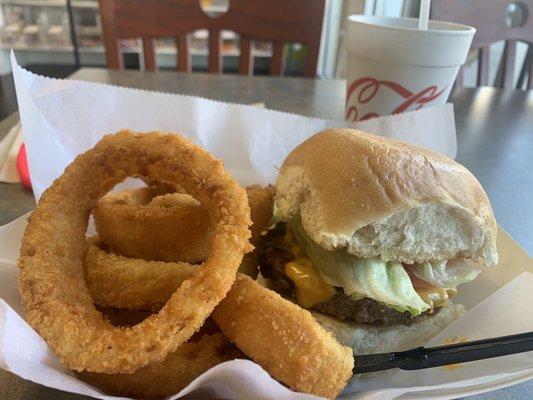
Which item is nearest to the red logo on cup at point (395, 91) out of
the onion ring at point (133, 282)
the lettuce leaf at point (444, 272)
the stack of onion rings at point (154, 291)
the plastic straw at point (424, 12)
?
the plastic straw at point (424, 12)

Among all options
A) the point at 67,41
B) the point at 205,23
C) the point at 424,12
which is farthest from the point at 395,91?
the point at 67,41

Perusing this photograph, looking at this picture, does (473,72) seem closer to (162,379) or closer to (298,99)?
(298,99)

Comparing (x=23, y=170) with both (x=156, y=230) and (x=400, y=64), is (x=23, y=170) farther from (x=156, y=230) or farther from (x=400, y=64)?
(x=400, y=64)

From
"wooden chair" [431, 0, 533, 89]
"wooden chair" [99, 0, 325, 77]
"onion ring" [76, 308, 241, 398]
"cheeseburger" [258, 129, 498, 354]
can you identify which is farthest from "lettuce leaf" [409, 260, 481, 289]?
"wooden chair" [99, 0, 325, 77]

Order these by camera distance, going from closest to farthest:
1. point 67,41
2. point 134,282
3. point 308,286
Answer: point 134,282, point 308,286, point 67,41

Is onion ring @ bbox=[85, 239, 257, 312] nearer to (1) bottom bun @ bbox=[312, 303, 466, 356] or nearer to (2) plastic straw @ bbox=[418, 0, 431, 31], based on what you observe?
(1) bottom bun @ bbox=[312, 303, 466, 356]

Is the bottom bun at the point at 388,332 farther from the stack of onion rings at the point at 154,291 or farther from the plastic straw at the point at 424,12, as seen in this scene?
the plastic straw at the point at 424,12
